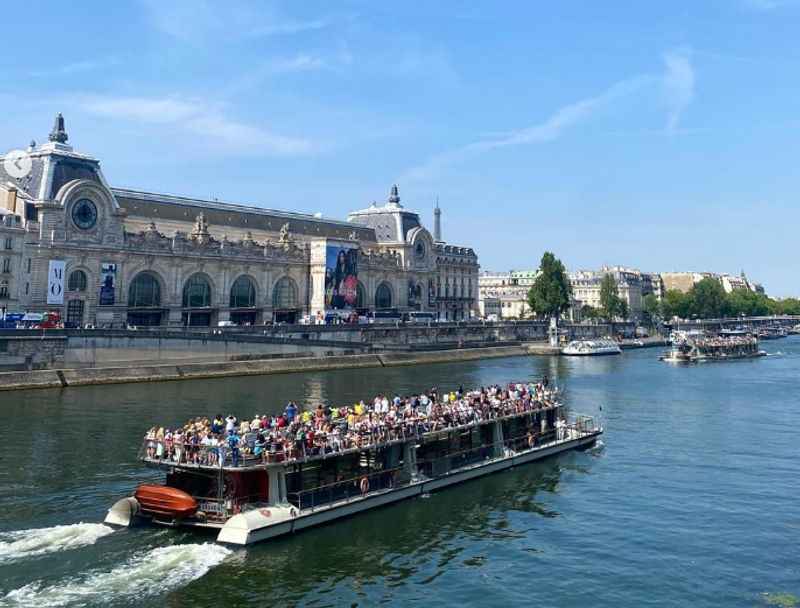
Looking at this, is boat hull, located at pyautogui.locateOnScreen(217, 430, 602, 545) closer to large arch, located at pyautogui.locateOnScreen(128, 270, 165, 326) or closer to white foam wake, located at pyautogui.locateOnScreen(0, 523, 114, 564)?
white foam wake, located at pyautogui.locateOnScreen(0, 523, 114, 564)

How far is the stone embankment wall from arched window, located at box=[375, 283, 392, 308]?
1181 inches

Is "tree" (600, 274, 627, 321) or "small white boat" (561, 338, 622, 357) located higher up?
"tree" (600, 274, 627, 321)

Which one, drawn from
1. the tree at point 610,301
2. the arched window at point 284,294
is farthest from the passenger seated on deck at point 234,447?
the tree at point 610,301

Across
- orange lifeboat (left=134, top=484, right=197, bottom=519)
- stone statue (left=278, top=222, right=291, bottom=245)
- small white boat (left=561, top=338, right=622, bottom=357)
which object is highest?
stone statue (left=278, top=222, right=291, bottom=245)

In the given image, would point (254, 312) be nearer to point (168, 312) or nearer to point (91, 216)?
point (168, 312)

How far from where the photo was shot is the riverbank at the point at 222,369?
209ft

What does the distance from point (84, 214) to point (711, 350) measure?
96.1 metres

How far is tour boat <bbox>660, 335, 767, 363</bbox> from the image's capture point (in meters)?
120

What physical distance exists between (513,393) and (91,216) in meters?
64.6

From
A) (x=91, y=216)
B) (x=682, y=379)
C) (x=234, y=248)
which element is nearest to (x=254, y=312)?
(x=234, y=248)

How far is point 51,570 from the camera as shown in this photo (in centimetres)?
2347

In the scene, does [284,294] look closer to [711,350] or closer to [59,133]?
[59,133]

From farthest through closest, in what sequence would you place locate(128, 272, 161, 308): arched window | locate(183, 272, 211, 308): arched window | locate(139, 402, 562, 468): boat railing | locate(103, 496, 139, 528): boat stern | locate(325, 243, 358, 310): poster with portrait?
locate(325, 243, 358, 310): poster with portrait
locate(183, 272, 211, 308): arched window
locate(128, 272, 161, 308): arched window
locate(103, 496, 139, 528): boat stern
locate(139, 402, 562, 468): boat railing

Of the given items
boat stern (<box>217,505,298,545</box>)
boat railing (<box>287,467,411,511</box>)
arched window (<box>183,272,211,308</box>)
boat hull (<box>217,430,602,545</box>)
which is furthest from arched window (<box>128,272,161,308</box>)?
boat stern (<box>217,505,298,545</box>)
